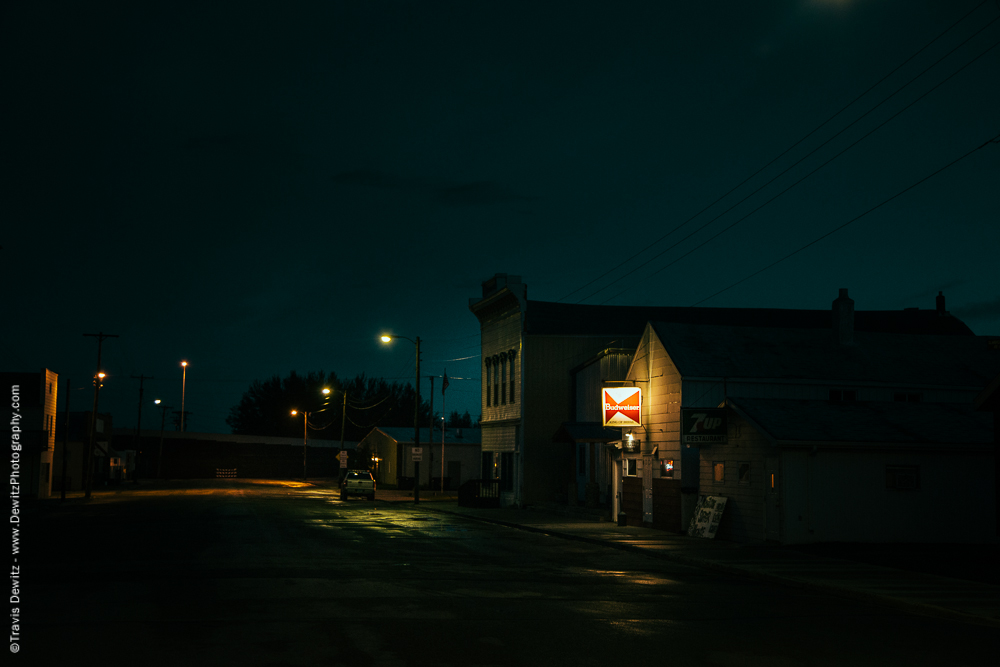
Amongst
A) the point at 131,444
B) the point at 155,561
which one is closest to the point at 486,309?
the point at 155,561

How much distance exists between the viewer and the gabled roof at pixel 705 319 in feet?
144

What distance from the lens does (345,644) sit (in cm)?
1001

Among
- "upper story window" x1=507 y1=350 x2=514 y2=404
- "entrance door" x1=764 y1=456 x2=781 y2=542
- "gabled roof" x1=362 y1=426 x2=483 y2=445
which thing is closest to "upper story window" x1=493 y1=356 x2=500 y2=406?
"upper story window" x1=507 y1=350 x2=514 y2=404

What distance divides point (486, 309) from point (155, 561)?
101 feet

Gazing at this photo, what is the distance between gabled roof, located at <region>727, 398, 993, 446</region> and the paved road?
5214mm

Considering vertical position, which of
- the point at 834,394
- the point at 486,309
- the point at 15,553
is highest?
the point at 486,309

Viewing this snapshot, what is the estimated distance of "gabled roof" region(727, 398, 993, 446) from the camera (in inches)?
909

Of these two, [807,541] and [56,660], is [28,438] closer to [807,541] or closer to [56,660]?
[807,541]

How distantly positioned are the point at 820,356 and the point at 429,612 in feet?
70.9

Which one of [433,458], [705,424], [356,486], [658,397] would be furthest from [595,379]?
[433,458]

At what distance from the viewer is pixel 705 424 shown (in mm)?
25031

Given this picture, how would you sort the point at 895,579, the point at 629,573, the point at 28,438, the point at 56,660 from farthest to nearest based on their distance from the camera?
1. the point at 28,438
2. the point at 629,573
3. the point at 895,579
4. the point at 56,660

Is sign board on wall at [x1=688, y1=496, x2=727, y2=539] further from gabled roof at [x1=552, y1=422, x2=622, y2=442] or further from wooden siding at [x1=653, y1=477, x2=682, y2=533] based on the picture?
gabled roof at [x1=552, y1=422, x2=622, y2=442]

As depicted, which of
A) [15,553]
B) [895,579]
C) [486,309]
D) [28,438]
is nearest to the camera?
[895,579]
